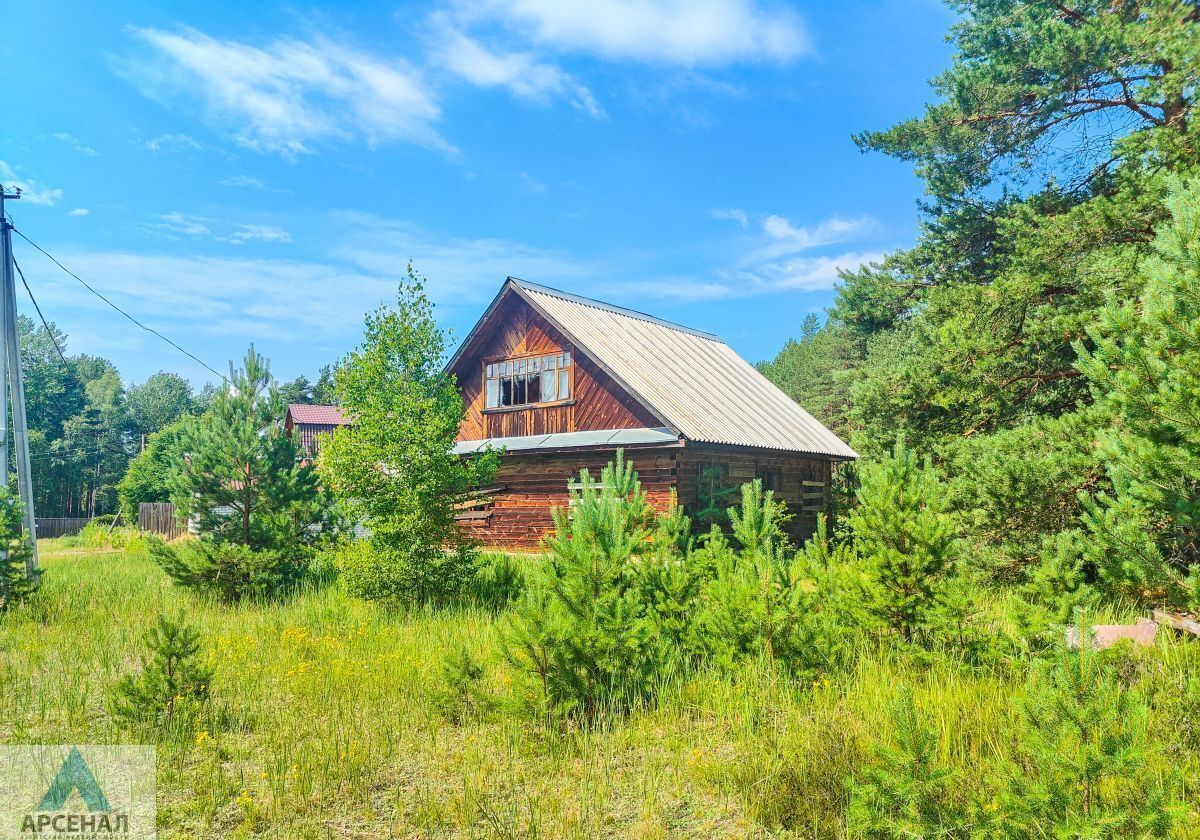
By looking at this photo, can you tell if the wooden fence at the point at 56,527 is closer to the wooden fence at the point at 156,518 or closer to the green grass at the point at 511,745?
the wooden fence at the point at 156,518

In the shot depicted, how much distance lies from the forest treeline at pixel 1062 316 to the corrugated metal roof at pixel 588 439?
13.5 ft

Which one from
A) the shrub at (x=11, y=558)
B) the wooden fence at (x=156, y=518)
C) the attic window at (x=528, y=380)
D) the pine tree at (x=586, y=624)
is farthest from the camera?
the wooden fence at (x=156, y=518)

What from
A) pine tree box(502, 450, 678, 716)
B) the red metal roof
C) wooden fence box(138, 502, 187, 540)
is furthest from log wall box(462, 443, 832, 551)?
the red metal roof

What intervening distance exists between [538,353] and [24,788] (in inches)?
590

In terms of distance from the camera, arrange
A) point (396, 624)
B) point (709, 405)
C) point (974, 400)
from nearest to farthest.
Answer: point (396, 624) < point (974, 400) < point (709, 405)

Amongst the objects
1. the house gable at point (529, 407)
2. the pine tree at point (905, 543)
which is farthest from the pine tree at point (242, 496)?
the pine tree at point (905, 543)

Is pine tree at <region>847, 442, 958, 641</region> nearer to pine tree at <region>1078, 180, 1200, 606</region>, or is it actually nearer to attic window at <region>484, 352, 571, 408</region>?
pine tree at <region>1078, 180, 1200, 606</region>

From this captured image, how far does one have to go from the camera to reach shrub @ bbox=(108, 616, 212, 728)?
18.2ft

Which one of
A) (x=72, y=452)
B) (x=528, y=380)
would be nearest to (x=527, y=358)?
(x=528, y=380)

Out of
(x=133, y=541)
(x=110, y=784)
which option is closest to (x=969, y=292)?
(x=110, y=784)

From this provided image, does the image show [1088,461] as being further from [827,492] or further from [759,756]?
[827,492]

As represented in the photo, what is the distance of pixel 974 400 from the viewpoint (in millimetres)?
12875

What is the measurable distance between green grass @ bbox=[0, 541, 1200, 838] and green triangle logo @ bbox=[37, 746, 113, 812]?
1.24 feet

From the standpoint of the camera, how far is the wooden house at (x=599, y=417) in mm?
16219
